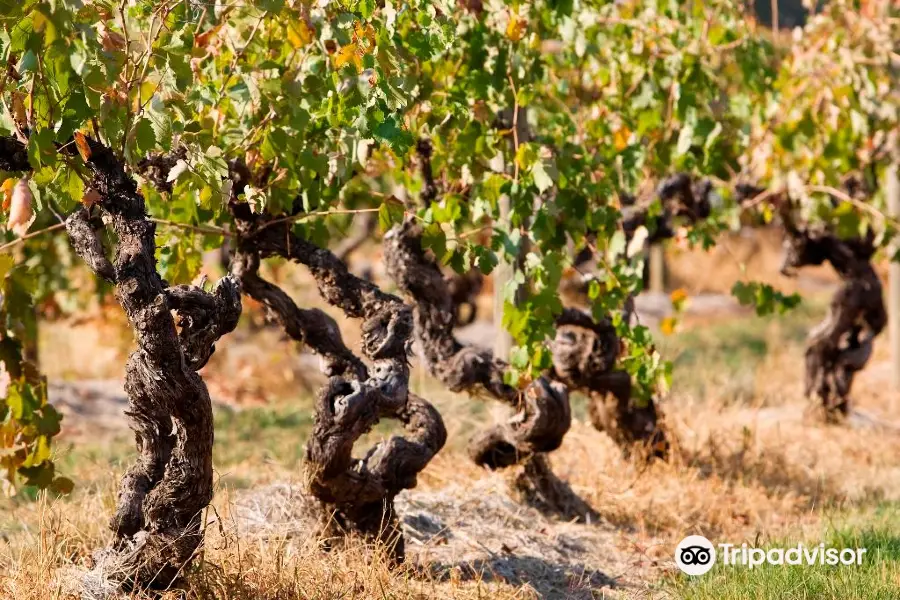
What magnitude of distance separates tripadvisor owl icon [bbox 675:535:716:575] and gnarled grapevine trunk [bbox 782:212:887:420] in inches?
140

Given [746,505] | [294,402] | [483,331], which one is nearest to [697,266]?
[483,331]

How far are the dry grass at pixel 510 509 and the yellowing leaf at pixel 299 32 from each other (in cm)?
160

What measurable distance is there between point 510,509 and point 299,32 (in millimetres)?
2615

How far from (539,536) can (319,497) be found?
46.9 inches

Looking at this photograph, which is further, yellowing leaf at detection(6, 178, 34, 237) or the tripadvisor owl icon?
the tripadvisor owl icon

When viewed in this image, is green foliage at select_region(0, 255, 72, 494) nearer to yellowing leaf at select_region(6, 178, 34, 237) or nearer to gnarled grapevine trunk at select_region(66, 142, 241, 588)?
gnarled grapevine trunk at select_region(66, 142, 241, 588)

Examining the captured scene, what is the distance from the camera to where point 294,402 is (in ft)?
32.4

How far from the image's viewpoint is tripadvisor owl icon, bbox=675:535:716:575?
4699 millimetres

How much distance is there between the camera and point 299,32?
12.6ft

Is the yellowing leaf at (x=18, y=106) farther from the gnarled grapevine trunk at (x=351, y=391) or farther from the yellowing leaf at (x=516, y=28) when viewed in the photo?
the yellowing leaf at (x=516, y=28)

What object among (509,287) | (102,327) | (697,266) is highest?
(509,287)

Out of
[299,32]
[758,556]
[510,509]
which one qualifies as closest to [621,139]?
[510,509]

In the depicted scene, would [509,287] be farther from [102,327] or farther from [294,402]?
[102,327]

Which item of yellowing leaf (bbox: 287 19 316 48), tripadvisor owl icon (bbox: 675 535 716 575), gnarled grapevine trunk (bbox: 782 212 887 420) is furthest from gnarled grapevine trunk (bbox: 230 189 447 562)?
gnarled grapevine trunk (bbox: 782 212 887 420)
